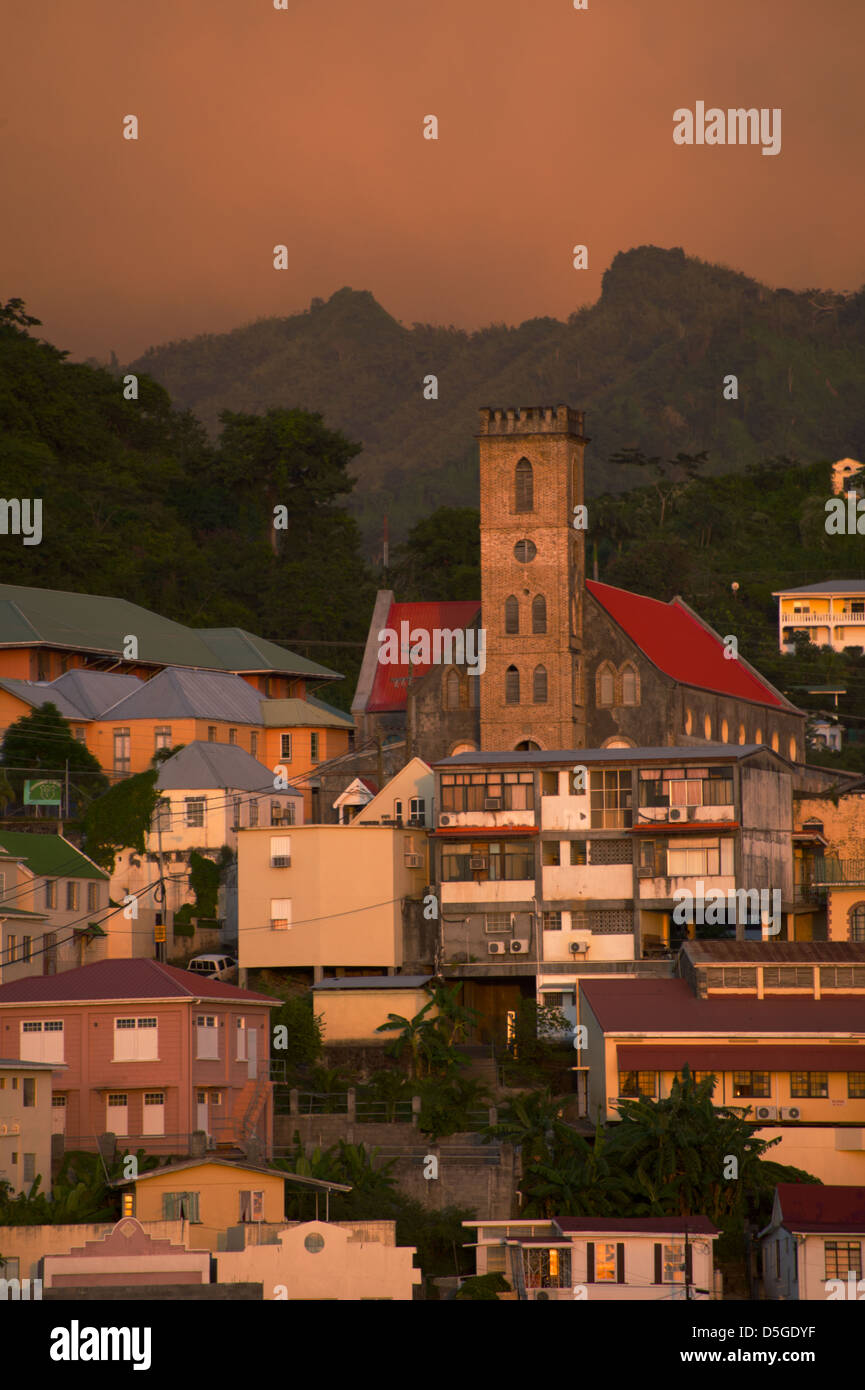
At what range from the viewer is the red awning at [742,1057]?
49719 mm

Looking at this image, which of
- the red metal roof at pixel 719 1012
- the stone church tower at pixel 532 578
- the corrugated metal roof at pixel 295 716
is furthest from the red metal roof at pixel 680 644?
the red metal roof at pixel 719 1012

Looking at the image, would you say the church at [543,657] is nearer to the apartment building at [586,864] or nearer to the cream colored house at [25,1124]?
the apartment building at [586,864]

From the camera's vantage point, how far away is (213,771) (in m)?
72.8

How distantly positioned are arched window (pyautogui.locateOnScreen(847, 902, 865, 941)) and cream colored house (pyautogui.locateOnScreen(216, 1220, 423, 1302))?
2503cm

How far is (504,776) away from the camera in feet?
207

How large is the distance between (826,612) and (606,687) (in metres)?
47.8

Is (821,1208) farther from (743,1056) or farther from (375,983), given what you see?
(375,983)

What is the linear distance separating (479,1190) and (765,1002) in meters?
9.62

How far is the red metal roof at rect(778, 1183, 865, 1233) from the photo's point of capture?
3988 centimetres

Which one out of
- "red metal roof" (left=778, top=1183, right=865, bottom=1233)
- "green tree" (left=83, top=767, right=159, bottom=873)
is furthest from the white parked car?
"red metal roof" (left=778, top=1183, right=865, bottom=1233)

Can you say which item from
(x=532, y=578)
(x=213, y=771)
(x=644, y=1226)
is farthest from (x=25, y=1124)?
(x=532, y=578)

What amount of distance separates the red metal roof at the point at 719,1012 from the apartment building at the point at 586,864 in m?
5.99
